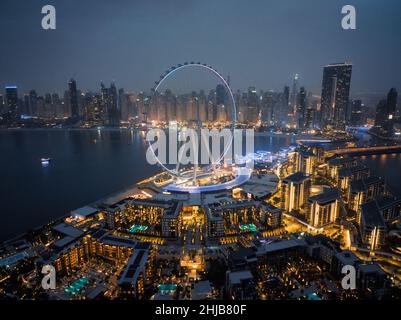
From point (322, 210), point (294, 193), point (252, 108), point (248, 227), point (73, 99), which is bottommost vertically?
point (248, 227)

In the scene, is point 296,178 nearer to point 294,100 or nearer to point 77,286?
point 77,286

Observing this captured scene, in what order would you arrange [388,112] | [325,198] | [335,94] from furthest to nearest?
[335,94] < [388,112] < [325,198]

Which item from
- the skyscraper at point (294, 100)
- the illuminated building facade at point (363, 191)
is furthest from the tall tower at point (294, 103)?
the illuminated building facade at point (363, 191)

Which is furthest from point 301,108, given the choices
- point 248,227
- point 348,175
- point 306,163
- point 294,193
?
point 248,227

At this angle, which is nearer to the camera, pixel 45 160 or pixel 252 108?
pixel 45 160

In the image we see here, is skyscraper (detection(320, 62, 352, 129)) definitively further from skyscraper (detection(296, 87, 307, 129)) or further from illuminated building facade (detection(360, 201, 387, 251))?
illuminated building facade (detection(360, 201, 387, 251))
